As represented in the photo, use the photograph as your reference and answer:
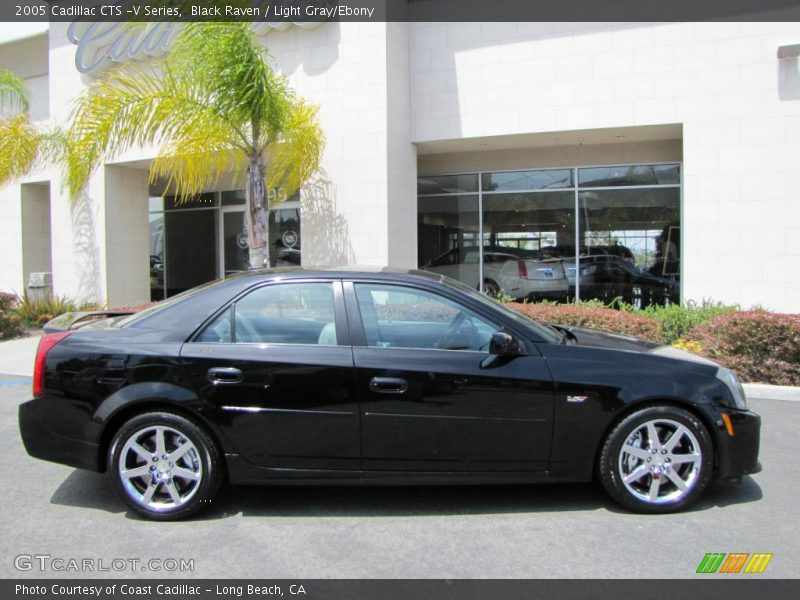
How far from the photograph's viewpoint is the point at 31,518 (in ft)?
13.3

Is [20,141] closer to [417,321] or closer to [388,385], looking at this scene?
[417,321]

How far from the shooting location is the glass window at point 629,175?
11898 mm

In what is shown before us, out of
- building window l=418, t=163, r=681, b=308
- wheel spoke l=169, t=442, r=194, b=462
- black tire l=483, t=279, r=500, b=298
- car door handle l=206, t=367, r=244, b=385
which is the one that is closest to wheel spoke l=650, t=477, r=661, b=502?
car door handle l=206, t=367, r=244, b=385

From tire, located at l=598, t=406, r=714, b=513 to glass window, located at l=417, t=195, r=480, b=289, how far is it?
9291mm

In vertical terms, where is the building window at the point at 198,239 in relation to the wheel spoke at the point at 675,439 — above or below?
above

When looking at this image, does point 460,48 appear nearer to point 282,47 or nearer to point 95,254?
point 282,47

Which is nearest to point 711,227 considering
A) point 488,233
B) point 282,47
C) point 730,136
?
point 730,136

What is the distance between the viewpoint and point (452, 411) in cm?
394

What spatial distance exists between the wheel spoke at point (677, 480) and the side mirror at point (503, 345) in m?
1.23

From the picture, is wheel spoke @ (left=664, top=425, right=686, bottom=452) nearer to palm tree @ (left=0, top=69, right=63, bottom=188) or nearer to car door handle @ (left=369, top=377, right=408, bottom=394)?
car door handle @ (left=369, top=377, right=408, bottom=394)

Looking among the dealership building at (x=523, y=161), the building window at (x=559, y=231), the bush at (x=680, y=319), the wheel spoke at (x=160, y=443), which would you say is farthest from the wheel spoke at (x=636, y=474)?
the building window at (x=559, y=231)

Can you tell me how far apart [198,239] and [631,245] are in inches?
427

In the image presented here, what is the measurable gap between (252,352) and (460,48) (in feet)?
30.1

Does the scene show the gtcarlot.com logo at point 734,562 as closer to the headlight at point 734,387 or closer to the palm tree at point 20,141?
the headlight at point 734,387
